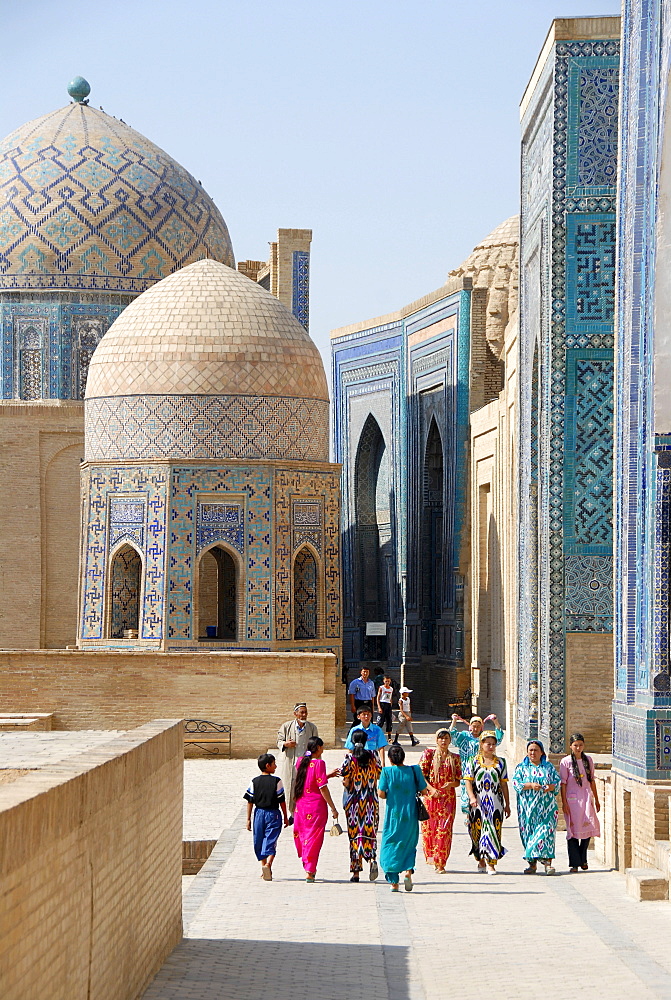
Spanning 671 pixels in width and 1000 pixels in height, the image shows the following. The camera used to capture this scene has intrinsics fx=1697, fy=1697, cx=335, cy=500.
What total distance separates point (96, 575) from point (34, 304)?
241 inches

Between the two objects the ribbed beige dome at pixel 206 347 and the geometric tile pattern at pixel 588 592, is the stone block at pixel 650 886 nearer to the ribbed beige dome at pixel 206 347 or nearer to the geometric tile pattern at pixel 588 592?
the geometric tile pattern at pixel 588 592

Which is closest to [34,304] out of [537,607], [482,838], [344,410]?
[344,410]

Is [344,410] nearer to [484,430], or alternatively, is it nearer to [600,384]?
[484,430]

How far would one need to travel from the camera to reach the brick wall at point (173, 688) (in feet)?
57.5

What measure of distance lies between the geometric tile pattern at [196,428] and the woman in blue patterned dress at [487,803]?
11.0 metres

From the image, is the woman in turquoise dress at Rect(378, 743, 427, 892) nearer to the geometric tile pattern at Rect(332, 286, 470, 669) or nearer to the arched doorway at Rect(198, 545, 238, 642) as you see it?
the geometric tile pattern at Rect(332, 286, 470, 669)

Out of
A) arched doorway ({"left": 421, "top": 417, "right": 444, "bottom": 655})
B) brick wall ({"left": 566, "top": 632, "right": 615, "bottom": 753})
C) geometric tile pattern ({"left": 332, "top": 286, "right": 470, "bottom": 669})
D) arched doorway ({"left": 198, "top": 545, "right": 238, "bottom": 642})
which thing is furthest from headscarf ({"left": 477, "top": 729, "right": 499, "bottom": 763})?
arched doorway ({"left": 421, "top": 417, "right": 444, "bottom": 655})

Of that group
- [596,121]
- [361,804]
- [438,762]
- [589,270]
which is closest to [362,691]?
[589,270]

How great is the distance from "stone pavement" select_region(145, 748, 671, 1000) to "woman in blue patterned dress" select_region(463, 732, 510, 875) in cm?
18

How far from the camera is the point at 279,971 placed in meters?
6.88

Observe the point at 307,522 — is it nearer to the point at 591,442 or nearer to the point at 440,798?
the point at 591,442

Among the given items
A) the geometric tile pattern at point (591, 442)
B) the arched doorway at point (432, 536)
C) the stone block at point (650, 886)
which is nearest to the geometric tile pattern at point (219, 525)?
the arched doorway at point (432, 536)

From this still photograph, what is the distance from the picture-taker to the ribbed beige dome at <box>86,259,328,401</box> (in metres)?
20.9

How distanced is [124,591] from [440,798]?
1149 centimetres
